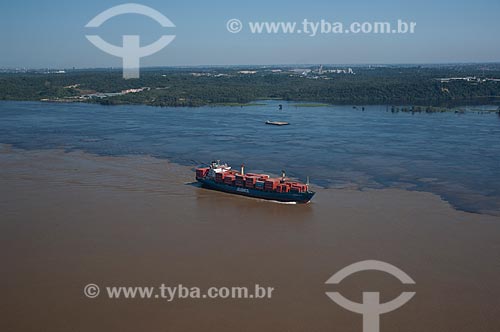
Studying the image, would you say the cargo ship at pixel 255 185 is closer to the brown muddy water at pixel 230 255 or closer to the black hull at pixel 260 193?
the black hull at pixel 260 193

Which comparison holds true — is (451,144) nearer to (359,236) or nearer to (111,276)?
(359,236)

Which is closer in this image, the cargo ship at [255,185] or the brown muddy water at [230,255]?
the brown muddy water at [230,255]

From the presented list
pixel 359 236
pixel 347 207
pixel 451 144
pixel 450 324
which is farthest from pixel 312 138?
pixel 450 324
